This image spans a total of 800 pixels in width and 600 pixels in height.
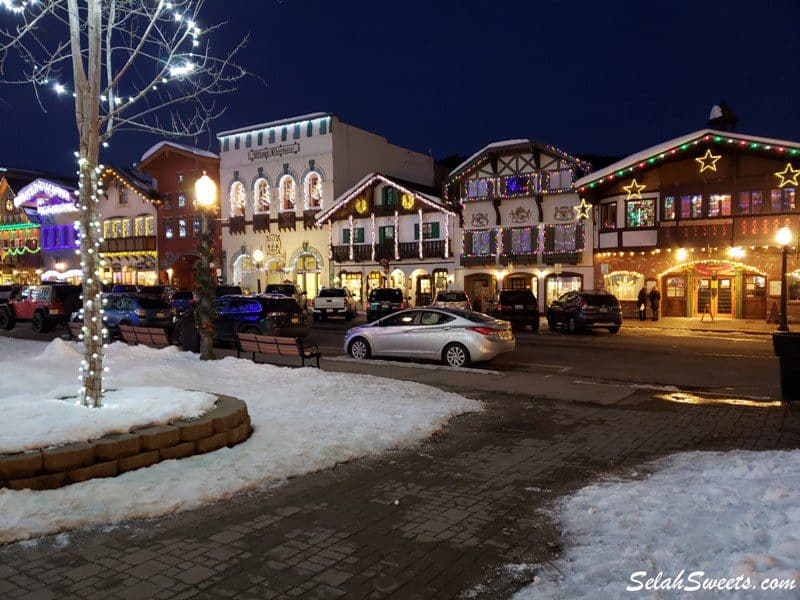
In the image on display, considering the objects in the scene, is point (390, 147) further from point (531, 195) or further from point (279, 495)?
point (279, 495)

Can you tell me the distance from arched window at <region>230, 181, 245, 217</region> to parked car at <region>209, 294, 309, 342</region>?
2958 centimetres

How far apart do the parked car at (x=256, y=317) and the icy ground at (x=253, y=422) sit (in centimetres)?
562

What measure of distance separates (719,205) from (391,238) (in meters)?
20.1

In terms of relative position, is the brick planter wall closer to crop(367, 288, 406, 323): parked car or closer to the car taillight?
the car taillight

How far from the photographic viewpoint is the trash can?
9969mm

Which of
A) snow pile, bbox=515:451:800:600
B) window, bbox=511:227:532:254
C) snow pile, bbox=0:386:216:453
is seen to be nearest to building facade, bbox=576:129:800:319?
window, bbox=511:227:532:254

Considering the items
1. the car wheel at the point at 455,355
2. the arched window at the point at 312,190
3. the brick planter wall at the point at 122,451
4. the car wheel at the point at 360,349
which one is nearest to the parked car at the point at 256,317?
the car wheel at the point at 360,349

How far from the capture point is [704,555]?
3975mm

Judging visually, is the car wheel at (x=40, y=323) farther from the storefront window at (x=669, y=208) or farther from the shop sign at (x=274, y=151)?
the storefront window at (x=669, y=208)

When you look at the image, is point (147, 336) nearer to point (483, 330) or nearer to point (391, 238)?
point (483, 330)

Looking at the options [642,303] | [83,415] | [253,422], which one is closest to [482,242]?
[642,303]

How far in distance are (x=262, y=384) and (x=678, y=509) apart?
24.7 ft

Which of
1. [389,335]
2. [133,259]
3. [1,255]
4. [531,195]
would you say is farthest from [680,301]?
[1,255]

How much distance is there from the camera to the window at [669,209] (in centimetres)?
3244
